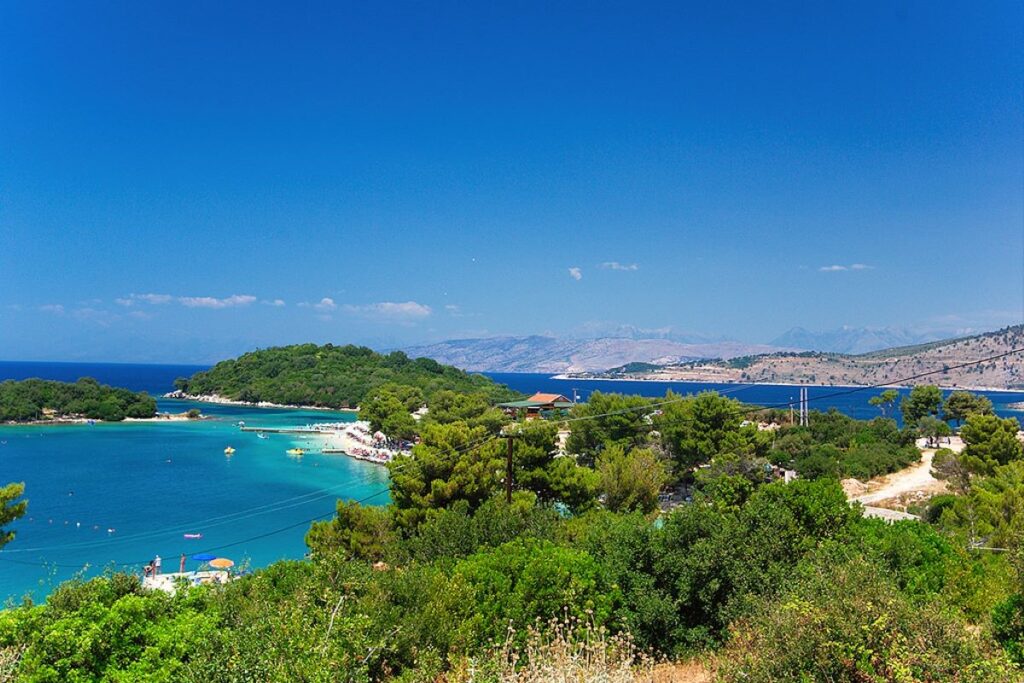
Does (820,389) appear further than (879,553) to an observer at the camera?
Yes

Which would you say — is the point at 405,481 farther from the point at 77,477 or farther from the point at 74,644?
the point at 77,477

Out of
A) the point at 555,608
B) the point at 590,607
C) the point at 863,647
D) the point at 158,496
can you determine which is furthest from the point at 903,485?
the point at 158,496

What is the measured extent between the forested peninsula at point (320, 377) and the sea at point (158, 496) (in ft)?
102

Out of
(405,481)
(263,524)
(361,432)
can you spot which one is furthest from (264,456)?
(405,481)

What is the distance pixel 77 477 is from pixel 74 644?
37.6 meters

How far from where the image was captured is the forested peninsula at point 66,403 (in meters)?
65.4

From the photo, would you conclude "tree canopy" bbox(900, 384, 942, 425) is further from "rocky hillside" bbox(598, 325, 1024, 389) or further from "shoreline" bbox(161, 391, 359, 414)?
"shoreline" bbox(161, 391, 359, 414)

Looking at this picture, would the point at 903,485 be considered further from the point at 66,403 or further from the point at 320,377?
the point at 320,377

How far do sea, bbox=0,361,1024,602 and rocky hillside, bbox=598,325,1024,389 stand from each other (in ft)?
304

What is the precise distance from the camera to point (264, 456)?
4741cm

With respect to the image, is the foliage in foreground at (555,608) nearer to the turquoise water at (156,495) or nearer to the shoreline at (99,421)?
the turquoise water at (156,495)

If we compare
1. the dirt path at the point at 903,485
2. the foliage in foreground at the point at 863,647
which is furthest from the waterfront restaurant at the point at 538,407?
the foliage in foreground at the point at 863,647

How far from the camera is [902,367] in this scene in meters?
138

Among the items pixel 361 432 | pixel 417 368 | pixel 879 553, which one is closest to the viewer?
pixel 879 553
